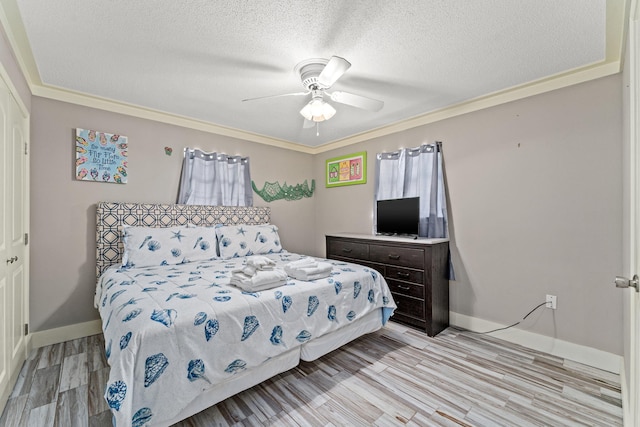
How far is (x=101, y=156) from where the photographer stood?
2.97m

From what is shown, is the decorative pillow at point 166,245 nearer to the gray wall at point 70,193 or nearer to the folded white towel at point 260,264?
the gray wall at point 70,193

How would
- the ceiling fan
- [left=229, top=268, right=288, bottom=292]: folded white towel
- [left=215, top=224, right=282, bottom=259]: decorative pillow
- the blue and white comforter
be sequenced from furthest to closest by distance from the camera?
[left=215, top=224, right=282, bottom=259]: decorative pillow < the ceiling fan < [left=229, top=268, right=288, bottom=292]: folded white towel < the blue and white comforter

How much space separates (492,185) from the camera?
2906 mm

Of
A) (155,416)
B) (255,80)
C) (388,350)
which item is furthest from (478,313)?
(255,80)

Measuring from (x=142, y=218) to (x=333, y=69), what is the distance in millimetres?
2589

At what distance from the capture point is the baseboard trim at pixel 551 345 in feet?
7.37

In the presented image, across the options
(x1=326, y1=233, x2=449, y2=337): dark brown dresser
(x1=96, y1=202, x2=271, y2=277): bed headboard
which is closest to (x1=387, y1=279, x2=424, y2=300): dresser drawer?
(x1=326, y1=233, x2=449, y2=337): dark brown dresser

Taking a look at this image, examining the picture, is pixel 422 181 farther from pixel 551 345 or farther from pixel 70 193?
pixel 70 193

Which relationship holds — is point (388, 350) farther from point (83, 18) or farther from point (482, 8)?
point (83, 18)

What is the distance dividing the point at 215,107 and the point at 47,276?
2.30 meters

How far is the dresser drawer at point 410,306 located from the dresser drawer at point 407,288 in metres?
0.04

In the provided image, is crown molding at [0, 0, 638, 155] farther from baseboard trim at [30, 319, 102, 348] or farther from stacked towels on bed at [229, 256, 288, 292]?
baseboard trim at [30, 319, 102, 348]

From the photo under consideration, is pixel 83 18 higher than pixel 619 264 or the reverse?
higher

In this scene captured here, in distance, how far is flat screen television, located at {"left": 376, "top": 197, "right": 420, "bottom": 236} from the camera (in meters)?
3.35
